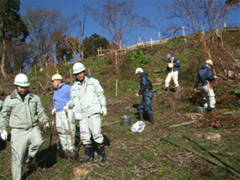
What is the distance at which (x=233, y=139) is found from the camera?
5.02 meters

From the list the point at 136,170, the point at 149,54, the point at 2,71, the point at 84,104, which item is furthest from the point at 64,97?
the point at 2,71

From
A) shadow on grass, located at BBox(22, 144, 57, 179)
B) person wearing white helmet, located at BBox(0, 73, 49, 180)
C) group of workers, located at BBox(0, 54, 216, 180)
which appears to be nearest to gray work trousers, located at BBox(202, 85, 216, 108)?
group of workers, located at BBox(0, 54, 216, 180)

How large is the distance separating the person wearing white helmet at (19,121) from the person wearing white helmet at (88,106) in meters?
0.84

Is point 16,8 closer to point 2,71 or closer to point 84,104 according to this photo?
point 2,71

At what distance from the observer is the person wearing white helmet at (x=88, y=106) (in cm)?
411

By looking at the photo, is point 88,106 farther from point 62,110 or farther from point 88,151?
point 62,110

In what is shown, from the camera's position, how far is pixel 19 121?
12.0 feet

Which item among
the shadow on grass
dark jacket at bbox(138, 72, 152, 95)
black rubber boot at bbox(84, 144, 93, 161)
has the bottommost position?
the shadow on grass

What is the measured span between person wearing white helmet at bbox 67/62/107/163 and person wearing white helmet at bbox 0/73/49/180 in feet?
2.76

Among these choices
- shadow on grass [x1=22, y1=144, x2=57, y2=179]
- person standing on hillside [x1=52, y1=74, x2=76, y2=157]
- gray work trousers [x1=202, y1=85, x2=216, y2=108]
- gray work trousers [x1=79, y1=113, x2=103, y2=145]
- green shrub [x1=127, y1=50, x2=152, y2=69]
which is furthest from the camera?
green shrub [x1=127, y1=50, x2=152, y2=69]

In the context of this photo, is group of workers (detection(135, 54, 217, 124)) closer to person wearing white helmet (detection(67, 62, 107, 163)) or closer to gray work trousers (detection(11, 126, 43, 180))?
person wearing white helmet (detection(67, 62, 107, 163))

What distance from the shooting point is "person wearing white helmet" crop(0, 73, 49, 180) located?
358 cm

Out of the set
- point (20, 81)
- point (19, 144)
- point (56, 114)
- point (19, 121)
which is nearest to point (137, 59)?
point (56, 114)

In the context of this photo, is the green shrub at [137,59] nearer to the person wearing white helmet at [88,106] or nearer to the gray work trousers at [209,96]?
the gray work trousers at [209,96]
